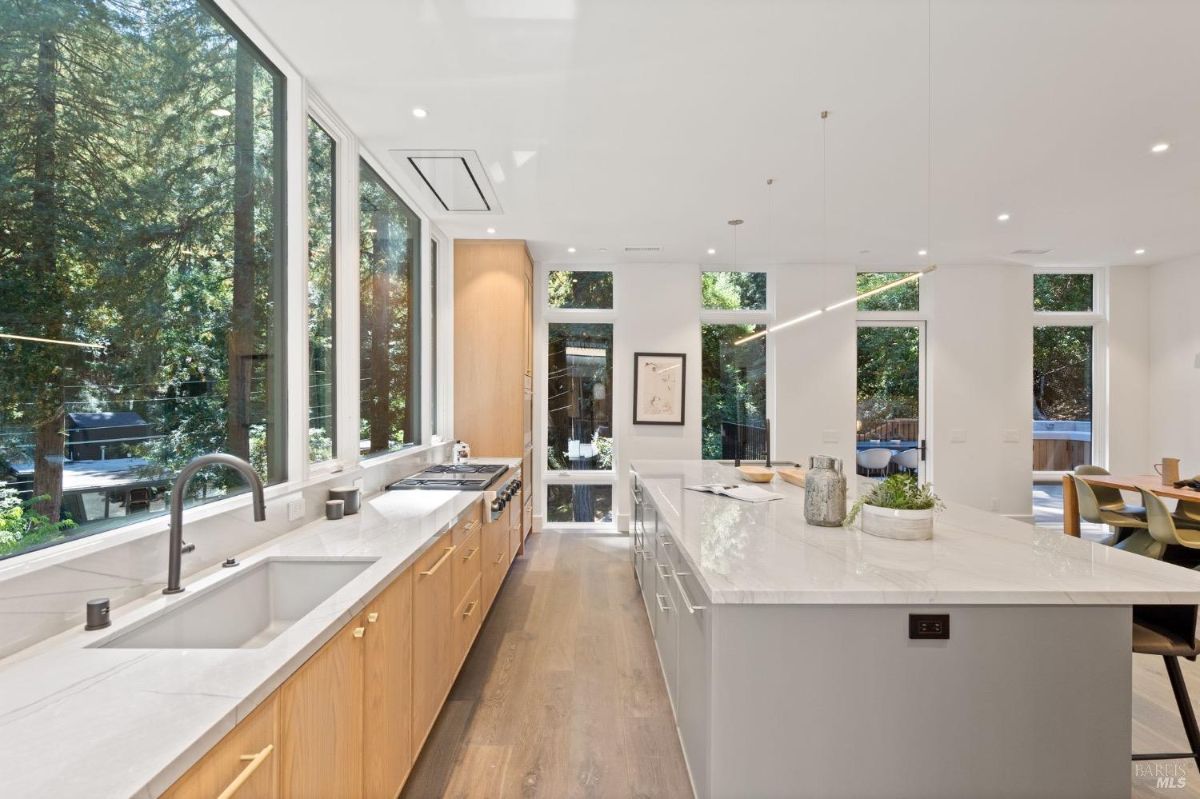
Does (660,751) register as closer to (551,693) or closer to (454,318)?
(551,693)

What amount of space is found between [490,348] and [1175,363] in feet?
23.3

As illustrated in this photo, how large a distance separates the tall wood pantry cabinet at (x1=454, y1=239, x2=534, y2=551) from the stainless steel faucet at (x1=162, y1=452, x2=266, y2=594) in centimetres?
341

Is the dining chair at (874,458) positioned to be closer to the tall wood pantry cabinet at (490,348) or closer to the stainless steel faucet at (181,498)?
the tall wood pantry cabinet at (490,348)

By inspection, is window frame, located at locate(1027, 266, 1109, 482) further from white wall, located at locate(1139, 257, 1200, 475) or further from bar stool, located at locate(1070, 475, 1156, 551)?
bar stool, located at locate(1070, 475, 1156, 551)

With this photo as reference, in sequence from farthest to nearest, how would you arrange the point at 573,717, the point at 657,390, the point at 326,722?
the point at 657,390
the point at 573,717
the point at 326,722

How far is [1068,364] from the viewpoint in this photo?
6176 millimetres

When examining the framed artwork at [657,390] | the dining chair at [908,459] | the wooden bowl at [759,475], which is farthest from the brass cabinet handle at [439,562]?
the dining chair at [908,459]

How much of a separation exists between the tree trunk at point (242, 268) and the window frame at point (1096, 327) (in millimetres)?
7258

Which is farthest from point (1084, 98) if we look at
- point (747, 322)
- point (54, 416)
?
point (54, 416)

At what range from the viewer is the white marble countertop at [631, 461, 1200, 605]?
1.39m

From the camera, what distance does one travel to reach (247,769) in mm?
937

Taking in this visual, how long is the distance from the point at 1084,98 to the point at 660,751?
3623mm

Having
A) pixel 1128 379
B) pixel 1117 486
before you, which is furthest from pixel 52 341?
pixel 1128 379

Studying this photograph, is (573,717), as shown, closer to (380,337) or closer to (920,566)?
(920,566)
